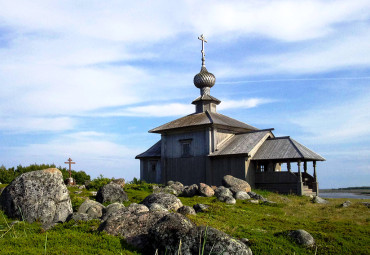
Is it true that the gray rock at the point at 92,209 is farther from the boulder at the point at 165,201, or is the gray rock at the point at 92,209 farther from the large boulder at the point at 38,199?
the boulder at the point at 165,201

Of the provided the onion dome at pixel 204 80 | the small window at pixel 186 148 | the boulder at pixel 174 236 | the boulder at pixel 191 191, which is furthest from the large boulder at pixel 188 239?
the onion dome at pixel 204 80

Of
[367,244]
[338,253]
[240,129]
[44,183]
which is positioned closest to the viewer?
[338,253]

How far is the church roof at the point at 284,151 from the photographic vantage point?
25625 mm

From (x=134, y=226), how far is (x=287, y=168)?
1789 centimetres

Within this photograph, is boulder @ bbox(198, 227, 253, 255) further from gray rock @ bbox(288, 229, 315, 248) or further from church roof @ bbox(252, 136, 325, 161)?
church roof @ bbox(252, 136, 325, 161)

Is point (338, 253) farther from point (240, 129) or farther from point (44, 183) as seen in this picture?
point (240, 129)

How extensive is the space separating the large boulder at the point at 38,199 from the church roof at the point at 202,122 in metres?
15.9

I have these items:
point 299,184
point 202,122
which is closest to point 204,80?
point 202,122

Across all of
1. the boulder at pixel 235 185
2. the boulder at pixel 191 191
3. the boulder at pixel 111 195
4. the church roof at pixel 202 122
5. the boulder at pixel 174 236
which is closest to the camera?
the boulder at pixel 174 236

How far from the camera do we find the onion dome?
1344 inches

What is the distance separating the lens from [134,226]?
10.6 meters

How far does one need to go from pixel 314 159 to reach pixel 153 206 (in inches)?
641

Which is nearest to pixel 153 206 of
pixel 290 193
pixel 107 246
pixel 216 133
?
pixel 107 246

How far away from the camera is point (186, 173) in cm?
3050
